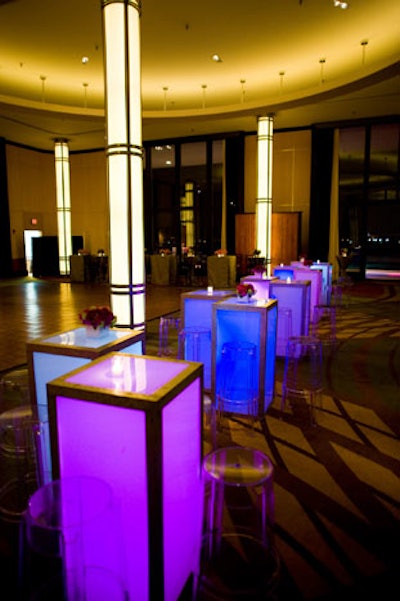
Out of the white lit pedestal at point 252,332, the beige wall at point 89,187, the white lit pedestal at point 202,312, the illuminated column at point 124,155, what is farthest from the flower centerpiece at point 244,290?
the beige wall at point 89,187

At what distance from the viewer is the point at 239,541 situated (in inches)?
87.0

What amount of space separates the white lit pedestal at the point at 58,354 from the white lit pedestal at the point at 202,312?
1497mm

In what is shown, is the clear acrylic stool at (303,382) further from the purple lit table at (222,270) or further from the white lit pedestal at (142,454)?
the purple lit table at (222,270)

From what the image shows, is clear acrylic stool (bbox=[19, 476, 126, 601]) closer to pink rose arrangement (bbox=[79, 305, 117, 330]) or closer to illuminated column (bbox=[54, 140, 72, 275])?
pink rose arrangement (bbox=[79, 305, 117, 330])

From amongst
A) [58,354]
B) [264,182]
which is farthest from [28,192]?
[58,354]

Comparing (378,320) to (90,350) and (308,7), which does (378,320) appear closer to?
(308,7)

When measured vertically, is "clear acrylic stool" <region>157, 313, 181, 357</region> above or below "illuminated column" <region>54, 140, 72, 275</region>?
below

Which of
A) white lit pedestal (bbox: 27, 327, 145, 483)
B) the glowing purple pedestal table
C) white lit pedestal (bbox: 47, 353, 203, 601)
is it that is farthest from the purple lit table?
white lit pedestal (bbox: 47, 353, 203, 601)

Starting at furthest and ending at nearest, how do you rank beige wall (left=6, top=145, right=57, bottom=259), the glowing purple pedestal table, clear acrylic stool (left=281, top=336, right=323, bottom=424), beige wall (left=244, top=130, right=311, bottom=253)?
1. beige wall (left=6, top=145, right=57, bottom=259)
2. beige wall (left=244, top=130, right=311, bottom=253)
3. the glowing purple pedestal table
4. clear acrylic stool (left=281, top=336, right=323, bottom=424)

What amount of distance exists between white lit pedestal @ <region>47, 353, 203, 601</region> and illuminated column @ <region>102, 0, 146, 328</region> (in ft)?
8.97

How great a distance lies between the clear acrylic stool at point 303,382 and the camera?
382cm

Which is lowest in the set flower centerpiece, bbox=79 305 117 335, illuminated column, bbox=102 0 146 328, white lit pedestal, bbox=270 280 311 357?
white lit pedestal, bbox=270 280 311 357

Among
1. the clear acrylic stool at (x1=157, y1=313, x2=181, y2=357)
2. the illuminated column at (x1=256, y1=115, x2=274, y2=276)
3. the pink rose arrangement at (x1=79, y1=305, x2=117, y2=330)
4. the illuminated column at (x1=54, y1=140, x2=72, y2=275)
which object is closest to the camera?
the pink rose arrangement at (x1=79, y1=305, x2=117, y2=330)

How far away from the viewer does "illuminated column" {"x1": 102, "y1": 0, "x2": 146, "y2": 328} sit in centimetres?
420
